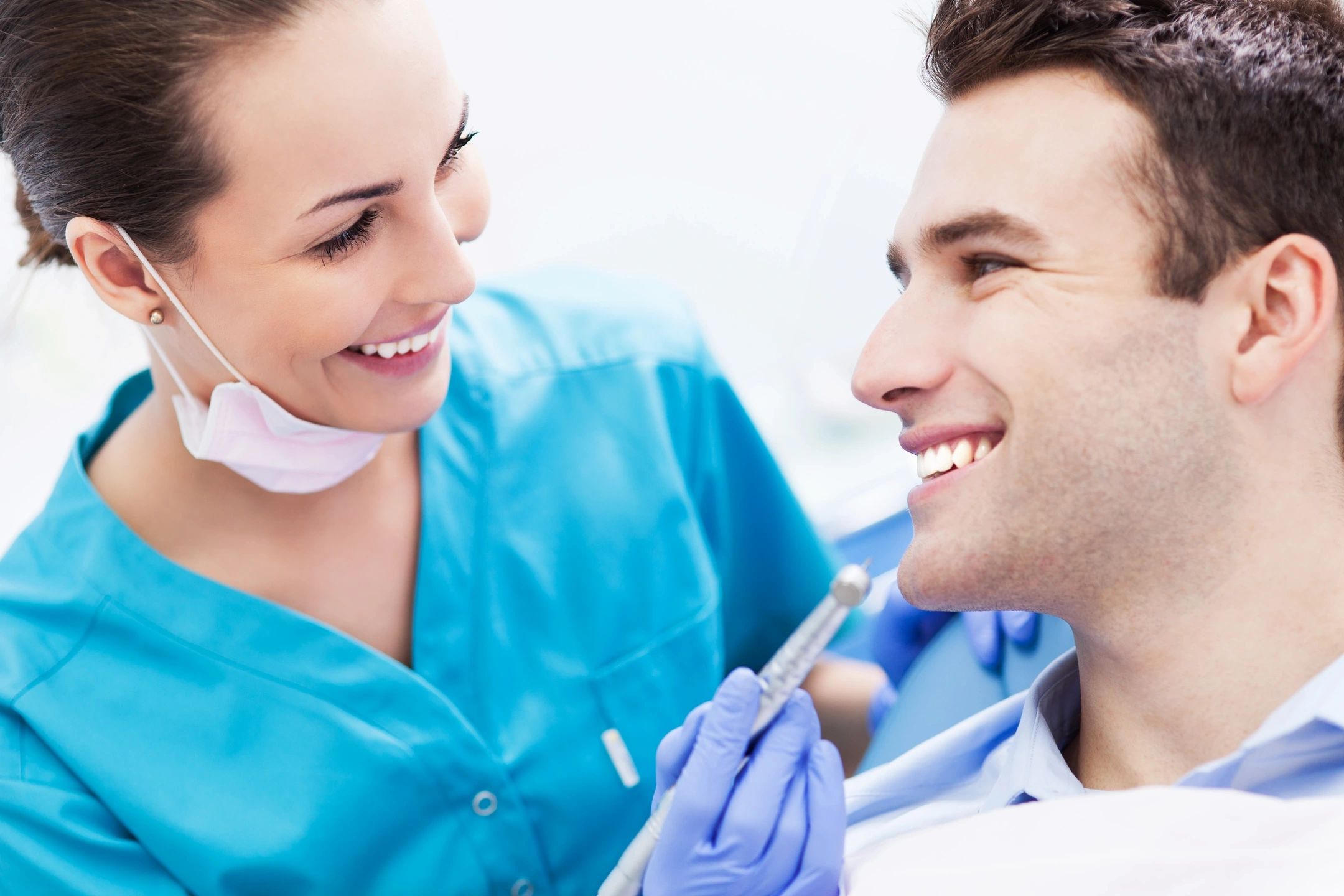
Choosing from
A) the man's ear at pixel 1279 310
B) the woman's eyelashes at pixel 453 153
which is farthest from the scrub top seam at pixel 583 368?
the man's ear at pixel 1279 310

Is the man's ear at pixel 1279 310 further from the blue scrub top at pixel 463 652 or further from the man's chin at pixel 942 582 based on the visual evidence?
the blue scrub top at pixel 463 652

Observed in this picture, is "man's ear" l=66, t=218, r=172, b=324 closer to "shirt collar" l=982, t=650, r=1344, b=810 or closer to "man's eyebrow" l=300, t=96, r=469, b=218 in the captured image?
"man's eyebrow" l=300, t=96, r=469, b=218

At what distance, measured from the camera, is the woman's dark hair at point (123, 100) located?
941 mm

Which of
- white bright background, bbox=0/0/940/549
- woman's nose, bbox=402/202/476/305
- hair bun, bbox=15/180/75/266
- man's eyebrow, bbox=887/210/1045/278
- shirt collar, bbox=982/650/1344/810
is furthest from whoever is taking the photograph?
white bright background, bbox=0/0/940/549

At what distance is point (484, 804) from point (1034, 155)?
845mm

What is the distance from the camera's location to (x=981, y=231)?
0.99m

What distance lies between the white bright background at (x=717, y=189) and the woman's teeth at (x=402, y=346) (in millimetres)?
670

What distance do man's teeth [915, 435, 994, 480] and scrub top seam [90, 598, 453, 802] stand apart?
60 centimetres

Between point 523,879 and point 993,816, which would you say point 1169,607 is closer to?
point 993,816

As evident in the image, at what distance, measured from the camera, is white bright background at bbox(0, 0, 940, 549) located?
1.84 metres

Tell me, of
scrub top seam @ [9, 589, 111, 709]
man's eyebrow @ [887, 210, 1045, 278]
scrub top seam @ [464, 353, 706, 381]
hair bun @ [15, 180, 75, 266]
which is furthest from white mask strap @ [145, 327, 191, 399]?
man's eyebrow @ [887, 210, 1045, 278]

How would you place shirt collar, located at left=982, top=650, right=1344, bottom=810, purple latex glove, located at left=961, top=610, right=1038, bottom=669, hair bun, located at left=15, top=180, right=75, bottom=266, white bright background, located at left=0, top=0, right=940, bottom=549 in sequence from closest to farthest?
1. shirt collar, located at left=982, top=650, right=1344, bottom=810
2. hair bun, located at left=15, top=180, right=75, bottom=266
3. purple latex glove, located at left=961, top=610, right=1038, bottom=669
4. white bright background, located at left=0, top=0, right=940, bottom=549

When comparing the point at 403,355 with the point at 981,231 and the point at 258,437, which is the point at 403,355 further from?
the point at 981,231

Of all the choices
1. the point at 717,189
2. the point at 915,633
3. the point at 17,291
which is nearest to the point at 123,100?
the point at 17,291
